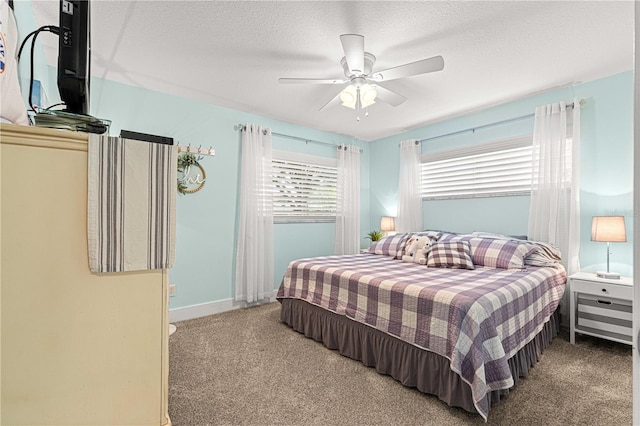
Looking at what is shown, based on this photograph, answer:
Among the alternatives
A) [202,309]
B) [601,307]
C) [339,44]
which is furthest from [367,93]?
[202,309]

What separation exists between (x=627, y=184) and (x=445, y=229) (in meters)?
1.83

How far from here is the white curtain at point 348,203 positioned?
15.7ft

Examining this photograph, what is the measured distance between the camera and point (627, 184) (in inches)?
108

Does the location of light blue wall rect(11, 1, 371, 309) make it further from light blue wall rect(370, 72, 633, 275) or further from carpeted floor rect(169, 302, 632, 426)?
light blue wall rect(370, 72, 633, 275)

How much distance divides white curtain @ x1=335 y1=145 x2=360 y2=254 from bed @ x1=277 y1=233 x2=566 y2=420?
1.41 meters

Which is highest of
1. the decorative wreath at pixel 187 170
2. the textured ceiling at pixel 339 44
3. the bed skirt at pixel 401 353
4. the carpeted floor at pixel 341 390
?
the textured ceiling at pixel 339 44

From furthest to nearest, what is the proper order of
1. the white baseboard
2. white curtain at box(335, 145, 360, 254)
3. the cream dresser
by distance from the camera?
white curtain at box(335, 145, 360, 254) < the white baseboard < the cream dresser

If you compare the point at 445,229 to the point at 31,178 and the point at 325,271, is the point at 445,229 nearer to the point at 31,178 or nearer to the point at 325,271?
the point at 325,271

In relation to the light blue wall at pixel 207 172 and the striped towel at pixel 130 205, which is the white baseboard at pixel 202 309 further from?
the striped towel at pixel 130 205

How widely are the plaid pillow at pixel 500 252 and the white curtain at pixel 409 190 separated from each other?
131cm

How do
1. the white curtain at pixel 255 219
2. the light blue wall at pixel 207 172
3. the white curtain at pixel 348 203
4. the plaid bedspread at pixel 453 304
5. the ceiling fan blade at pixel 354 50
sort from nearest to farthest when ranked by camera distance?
the plaid bedspread at pixel 453 304
the ceiling fan blade at pixel 354 50
the light blue wall at pixel 207 172
the white curtain at pixel 255 219
the white curtain at pixel 348 203

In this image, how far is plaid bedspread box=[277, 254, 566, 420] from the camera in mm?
1714

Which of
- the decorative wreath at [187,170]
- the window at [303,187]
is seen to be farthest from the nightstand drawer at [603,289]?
the decorative wreath at [187,170]

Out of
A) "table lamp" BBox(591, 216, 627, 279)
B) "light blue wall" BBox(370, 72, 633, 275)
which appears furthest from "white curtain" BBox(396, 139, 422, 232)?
"table lamp" BBox(591, 216, 627, 279)
